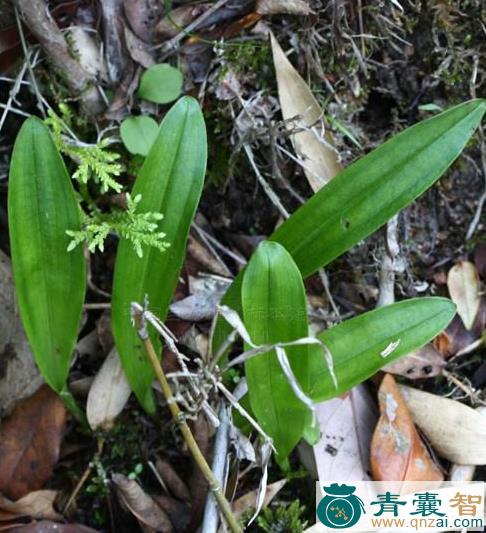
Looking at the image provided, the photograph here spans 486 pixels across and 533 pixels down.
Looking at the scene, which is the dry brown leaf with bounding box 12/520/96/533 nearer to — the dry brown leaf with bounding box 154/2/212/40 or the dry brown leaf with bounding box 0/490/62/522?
the dry brown leaf with bounding box 0/490/62/522

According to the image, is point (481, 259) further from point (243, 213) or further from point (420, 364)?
point (243, 213)

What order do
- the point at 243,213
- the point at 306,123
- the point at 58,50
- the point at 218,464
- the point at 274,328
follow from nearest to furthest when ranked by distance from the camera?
the point at 274,328
the point at 218,464
the point at 58,50
the point at 306,123
the point at 243,213

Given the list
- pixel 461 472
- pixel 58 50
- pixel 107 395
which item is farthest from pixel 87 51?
pixel 461 472

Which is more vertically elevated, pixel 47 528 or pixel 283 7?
pixel 283 7

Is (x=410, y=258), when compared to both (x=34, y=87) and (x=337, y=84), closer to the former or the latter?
(x=337, y=84)

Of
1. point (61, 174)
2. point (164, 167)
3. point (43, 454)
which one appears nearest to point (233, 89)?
point (164, 167)

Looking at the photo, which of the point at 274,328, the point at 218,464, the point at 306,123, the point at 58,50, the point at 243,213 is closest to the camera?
the point at 274,328
